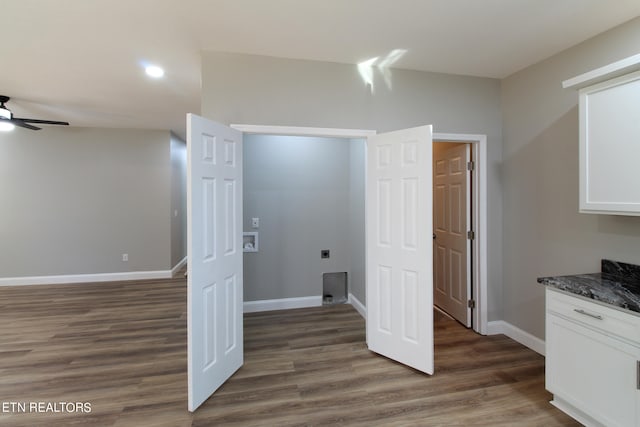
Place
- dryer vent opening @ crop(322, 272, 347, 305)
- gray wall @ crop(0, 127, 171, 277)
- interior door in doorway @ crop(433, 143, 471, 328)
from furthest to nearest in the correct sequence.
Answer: gray wall @ crop(0, 127, 171, 277) → dryer vent opening @ crop(322, 272, 347, 305) → interior door in doorway @ crop(433, 143, 471, 328)

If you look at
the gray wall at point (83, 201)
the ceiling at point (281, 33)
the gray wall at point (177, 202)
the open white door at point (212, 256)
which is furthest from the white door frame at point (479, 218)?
the gray wall at point (83, 201)

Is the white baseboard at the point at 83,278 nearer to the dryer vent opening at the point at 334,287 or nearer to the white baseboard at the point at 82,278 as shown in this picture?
the white baseboard at the point at 82,278

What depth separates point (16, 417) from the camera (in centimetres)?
203

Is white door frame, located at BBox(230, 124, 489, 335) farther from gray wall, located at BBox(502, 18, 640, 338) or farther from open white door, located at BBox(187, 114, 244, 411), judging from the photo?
open white door, located at BBox(187, 114, 244, 411)

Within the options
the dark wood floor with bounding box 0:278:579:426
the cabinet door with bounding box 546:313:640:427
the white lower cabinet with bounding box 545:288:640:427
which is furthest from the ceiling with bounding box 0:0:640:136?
the dark wood floor with bounding box 0:278:579:426

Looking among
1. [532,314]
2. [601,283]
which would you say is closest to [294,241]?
[532,314]

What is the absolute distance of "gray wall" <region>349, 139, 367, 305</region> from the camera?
3.72 meters

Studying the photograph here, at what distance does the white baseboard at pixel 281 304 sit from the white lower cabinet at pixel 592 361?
2.65 meters

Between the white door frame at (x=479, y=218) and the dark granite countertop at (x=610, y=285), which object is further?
the white door frame at (x=479, y=218)

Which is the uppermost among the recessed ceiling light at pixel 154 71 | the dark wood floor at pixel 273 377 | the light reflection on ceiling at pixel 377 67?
the recessed ceiling light at pixel 154 71

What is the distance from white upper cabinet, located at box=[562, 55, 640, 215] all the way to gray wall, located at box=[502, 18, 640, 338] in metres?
0.39

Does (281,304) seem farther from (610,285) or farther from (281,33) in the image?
(610,285)

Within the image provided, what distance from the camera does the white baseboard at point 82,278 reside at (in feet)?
17.0

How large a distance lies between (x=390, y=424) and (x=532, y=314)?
1.91m
